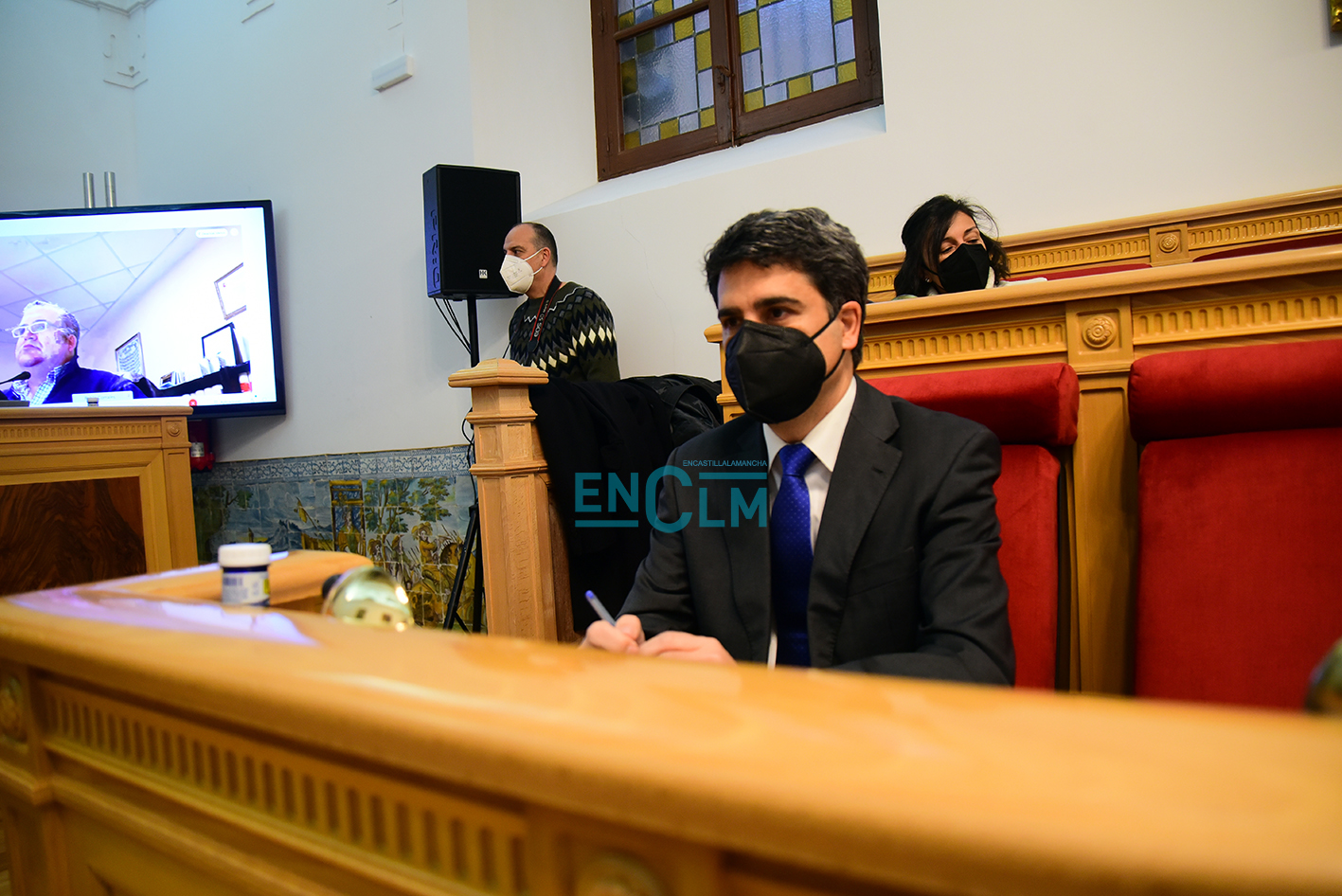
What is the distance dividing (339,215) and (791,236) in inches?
151

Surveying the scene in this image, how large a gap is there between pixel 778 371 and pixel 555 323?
2137 mm

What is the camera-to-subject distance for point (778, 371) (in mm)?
1221

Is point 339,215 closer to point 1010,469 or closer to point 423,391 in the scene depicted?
point 423,391

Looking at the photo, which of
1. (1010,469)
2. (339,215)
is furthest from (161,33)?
(1010,469)

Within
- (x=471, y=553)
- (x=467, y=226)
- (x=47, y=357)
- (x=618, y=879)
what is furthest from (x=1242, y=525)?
(x=47, y=357)

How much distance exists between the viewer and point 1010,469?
4.20ft

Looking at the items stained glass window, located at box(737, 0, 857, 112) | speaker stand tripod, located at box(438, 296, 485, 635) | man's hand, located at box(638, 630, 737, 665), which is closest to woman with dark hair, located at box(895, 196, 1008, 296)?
stained glass window, located at box(737, 0, 857, 112)

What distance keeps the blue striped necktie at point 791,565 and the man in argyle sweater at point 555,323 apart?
2.00 meters

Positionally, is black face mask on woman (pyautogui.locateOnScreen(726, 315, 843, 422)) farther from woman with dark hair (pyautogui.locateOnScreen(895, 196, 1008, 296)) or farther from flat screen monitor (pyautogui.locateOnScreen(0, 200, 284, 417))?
flat screen monitor (pyautogui.locateOnScreen(0, 200, 284, 417))

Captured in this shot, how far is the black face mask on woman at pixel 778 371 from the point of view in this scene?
1218 mm

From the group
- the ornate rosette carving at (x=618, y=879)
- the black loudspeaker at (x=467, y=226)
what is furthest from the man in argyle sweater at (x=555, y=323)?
the ornate rosette carving at (x=618, y=879)

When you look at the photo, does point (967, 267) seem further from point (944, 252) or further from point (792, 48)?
point (792, 48)

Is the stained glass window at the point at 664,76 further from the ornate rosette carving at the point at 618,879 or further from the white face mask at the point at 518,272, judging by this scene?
the ornate rosette carving at the point at 618,879

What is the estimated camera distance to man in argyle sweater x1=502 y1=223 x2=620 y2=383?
3.20 metres
